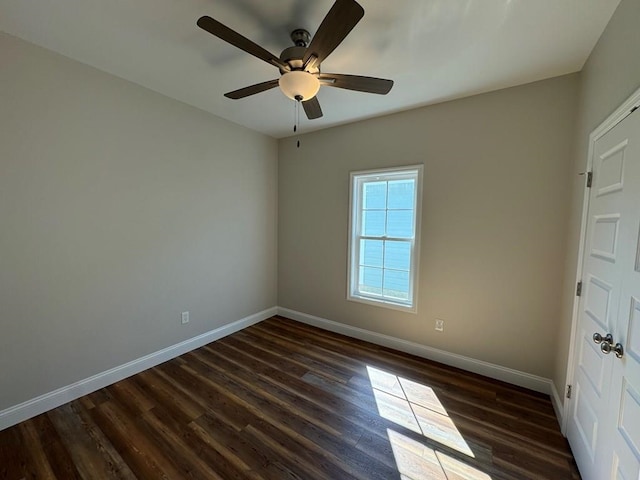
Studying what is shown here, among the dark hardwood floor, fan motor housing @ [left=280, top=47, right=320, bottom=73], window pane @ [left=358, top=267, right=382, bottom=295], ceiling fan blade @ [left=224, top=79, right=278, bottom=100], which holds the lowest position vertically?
the dark hardwood floor

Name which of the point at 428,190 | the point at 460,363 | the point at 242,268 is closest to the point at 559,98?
the point at 428,190

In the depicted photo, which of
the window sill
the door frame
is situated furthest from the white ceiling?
the window sill

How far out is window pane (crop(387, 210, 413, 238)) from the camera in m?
2.96

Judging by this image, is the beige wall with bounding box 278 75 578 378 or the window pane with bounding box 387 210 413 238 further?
the window pane with bounding box 387 210 413 238

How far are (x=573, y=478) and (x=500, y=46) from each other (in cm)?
267

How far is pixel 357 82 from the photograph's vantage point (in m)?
1.70

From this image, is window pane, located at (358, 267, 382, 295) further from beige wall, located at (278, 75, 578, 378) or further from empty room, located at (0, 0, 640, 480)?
beige wall, located at (278, 75, 578, 378)

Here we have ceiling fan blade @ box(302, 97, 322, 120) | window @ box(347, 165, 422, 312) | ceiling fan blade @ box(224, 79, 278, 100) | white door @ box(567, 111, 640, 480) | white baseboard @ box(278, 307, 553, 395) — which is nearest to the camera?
white door @ box(567, 111, 640, 480)

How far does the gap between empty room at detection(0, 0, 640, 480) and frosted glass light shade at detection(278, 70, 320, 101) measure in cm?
2

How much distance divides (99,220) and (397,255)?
9.41 feet

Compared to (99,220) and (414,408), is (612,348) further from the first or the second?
(99,220)

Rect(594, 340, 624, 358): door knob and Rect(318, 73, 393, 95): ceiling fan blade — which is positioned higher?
Rect(318, 73, 393, 95): ceiling fan blade

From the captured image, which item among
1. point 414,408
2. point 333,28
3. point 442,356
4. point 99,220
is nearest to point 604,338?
point 414,408

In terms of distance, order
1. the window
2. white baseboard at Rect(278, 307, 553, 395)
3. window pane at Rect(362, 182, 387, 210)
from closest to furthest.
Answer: white baseboard at Rect(278, 307, 553, 395), the window, window pane at Rect(362, 182, 387, 210)
